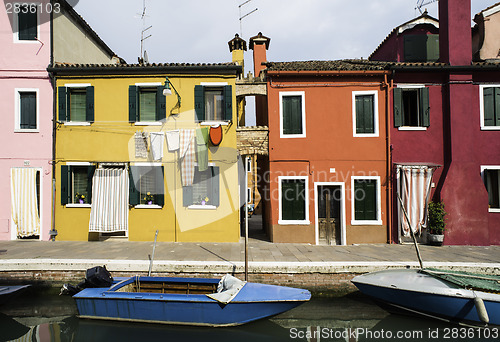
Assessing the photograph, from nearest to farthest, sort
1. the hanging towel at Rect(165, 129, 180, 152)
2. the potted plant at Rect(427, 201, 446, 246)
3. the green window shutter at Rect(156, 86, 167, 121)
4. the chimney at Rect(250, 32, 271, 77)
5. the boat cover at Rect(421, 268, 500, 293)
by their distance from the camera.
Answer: the boat cover at Rect(421, 268, 500, 293)
the potted plant at Rect(427, 201, 446, 246)
the hanging towel at Rect(165, 129, 180, 152)
the green window shutter at Rect(156, 86, 167, 121)
the chimney at Rect(250, 32, 271, 77)

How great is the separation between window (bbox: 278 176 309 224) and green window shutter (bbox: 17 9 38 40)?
11.6m

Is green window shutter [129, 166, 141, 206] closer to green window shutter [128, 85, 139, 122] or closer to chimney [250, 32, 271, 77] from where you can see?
green window shutter [128, 85, 139, 122]

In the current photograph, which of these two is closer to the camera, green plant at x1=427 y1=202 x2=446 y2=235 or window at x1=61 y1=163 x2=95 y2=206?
green plant at x1=427 y1=202 x2=446 y2=235

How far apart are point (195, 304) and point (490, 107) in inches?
517

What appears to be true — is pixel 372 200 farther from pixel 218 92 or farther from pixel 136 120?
pixel 136 120

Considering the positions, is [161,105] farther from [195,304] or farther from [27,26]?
[195,304]

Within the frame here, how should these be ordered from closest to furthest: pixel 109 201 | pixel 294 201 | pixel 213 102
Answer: pixel 109 201 < pixel 294 201 < pixel 213 102

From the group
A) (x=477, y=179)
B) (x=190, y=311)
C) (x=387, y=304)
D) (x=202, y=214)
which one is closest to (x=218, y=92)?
(x=202, y=214)

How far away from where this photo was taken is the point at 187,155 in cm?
1180

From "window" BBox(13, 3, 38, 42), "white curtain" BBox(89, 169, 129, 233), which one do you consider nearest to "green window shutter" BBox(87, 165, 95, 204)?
"white curtain" BBox(89, 169, 129, 233)

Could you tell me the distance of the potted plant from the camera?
36.7 ft

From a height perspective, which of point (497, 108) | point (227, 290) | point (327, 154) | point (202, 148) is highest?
point (497, 108)

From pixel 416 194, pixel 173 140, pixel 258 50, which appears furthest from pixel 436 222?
pixel 258 50

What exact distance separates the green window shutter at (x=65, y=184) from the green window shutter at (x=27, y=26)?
5.48m
